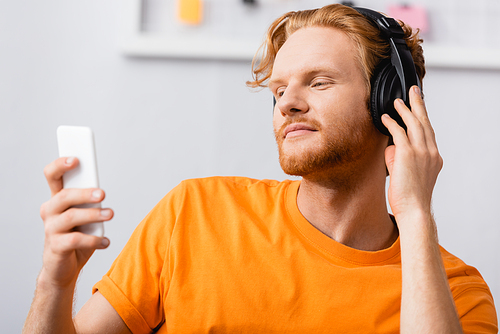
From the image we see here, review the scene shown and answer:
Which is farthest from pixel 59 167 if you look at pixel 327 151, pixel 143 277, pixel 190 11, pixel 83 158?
pixel 190 11

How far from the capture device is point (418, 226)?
3.09 feet

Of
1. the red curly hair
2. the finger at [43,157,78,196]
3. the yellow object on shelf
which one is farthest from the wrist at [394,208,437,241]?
the yellow object on shelf

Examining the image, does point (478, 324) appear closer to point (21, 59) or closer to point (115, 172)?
point (115, 172)

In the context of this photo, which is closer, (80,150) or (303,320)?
(80,150)

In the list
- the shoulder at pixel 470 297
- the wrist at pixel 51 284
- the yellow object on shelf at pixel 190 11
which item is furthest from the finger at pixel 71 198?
the yellow object on shelf at pixel 190 11

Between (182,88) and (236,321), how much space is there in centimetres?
104

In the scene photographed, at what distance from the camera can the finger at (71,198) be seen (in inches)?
28.5

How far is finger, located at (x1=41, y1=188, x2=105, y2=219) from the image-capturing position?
725 millimetres

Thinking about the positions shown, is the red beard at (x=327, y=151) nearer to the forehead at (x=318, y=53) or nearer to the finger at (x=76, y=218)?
the forehead at (x=318, y=53)

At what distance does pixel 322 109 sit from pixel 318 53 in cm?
18

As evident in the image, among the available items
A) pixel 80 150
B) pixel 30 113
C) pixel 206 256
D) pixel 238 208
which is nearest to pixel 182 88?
pixel 30 113

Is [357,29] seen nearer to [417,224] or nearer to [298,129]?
[298,129]

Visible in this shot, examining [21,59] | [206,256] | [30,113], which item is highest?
[21,59]

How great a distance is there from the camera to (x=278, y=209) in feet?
3.90
